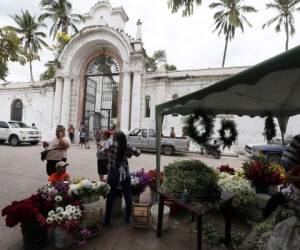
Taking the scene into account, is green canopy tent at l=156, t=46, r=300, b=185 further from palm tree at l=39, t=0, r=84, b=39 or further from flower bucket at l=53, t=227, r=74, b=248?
palm tree at l=39, t=0, r=84, b=39

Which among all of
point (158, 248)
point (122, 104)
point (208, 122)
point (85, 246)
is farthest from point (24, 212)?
point (122, 104)

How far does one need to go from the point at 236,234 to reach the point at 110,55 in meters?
18.7

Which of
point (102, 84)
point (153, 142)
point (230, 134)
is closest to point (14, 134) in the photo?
point (102, 84)

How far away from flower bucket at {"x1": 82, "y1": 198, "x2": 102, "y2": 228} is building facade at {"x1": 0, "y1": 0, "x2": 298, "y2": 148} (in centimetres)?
1369

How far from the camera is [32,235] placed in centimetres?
316

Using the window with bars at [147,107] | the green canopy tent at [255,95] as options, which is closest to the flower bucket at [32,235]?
the green canopy tent at [255,95]

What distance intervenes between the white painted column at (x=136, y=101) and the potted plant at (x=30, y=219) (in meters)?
14.0

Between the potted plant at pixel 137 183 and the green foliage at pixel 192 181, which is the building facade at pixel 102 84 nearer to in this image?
the potted plant at pixel 137 183

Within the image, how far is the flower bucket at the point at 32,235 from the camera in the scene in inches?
124

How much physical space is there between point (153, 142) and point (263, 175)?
35.8 feet

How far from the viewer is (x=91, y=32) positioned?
18.5 m

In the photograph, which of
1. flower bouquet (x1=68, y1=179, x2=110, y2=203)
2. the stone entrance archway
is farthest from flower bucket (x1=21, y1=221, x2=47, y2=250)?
the stone entrance archway

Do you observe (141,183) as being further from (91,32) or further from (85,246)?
(91,32)

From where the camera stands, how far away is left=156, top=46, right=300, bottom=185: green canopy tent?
6.66ft
